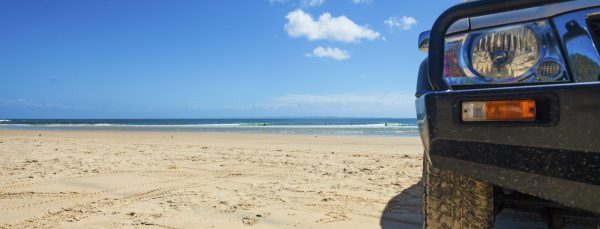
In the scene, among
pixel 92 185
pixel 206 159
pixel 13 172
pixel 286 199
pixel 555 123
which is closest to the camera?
pixel 555 123

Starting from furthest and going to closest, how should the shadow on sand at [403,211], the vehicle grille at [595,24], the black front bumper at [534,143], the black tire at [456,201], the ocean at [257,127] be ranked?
the ocean at [257,127], the shadow on sand at [403,211], the black tire at [456,201], the vehicle grille at [595,24], the black front bumper at [534,143]

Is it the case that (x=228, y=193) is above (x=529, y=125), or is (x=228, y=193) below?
below

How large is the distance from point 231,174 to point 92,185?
4.41 ft

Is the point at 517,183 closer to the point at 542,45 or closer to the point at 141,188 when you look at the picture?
the point at 542,45

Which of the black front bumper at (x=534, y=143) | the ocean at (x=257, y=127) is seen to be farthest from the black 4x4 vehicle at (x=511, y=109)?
the ocean at (x=257, y=127)

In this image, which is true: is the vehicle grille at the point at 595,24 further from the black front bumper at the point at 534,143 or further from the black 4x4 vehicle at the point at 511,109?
the black front bumper at the point at 534,143

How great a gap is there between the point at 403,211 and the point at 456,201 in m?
1.38

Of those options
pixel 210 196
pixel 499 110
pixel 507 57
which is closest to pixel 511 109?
pixel 499 110

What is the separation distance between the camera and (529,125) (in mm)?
1032

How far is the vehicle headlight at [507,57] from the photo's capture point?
1318 millimetres

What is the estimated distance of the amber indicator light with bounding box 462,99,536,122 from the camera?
3.43 ft

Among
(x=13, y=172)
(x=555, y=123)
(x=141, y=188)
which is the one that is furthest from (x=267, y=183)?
(x=555, y=123)

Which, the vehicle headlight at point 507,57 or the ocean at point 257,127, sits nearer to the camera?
the vehicle headlight at point 507,57

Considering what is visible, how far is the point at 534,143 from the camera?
1.02 meters
